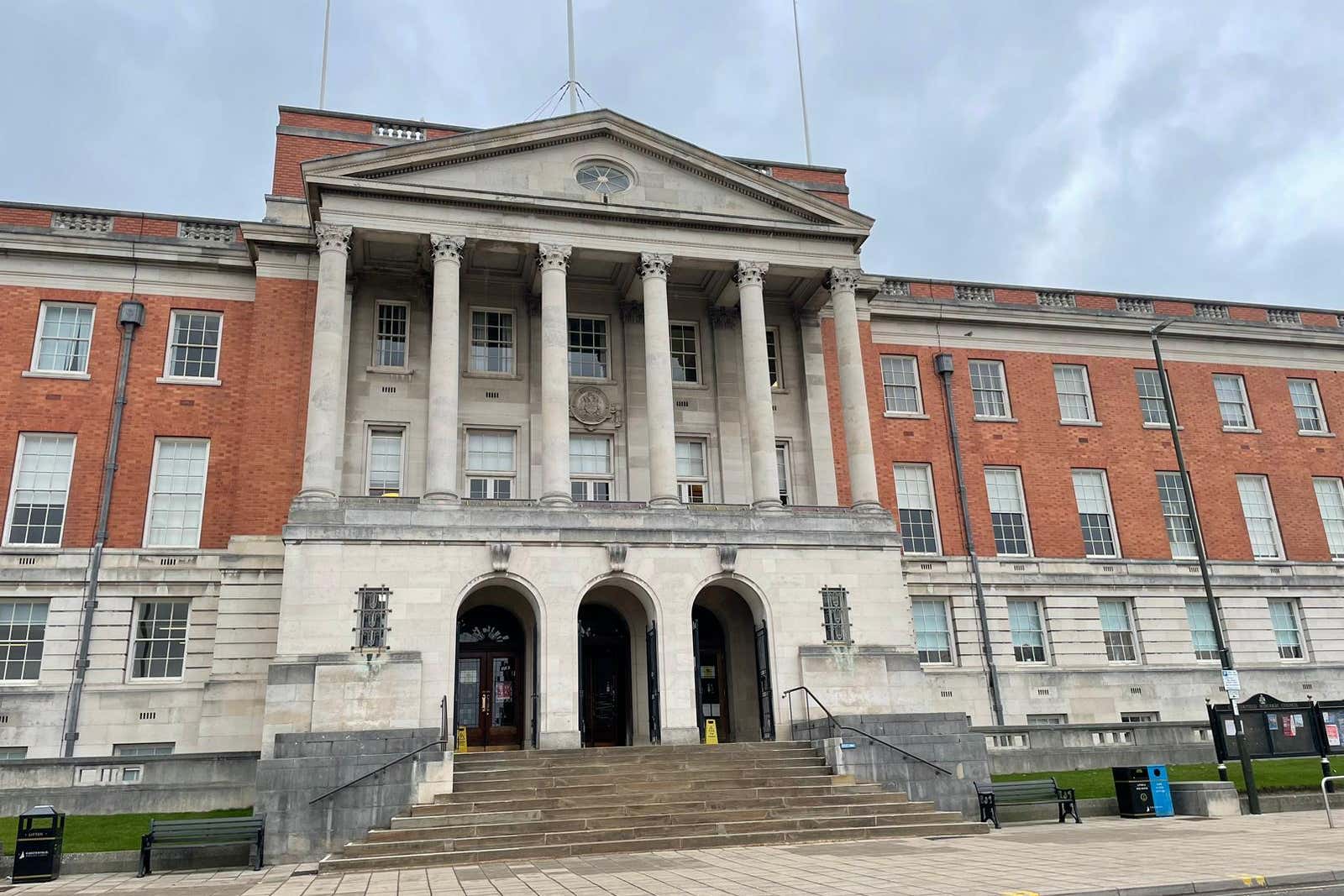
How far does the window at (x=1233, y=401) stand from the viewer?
122 ft

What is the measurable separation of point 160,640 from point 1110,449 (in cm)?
2959

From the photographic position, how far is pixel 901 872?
13.7 meters

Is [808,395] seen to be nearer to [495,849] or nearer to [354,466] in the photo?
[354,466]

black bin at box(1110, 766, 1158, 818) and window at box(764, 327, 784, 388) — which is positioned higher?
window at box(764, 327, 784, 388)

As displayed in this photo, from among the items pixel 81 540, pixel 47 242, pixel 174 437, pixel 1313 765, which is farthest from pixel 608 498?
pixel 1313 765

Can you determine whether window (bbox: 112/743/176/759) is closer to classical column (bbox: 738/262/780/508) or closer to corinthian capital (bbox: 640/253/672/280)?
classical column (bbox: 738/262/780/508)

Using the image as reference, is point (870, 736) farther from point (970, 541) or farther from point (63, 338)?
point (63, 338)

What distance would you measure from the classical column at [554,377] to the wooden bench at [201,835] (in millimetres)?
9702

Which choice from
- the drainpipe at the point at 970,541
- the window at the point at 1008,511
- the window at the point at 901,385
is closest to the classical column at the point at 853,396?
the window at the point at 901,385

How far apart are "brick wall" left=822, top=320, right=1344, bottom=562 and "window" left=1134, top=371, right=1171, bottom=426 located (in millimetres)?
283

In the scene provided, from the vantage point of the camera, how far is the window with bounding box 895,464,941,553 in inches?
1268

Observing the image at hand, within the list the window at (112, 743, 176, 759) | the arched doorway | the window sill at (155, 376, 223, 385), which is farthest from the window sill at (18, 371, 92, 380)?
the arched doorway

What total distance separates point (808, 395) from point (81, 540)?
787 inches

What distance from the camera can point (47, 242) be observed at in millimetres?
27953
